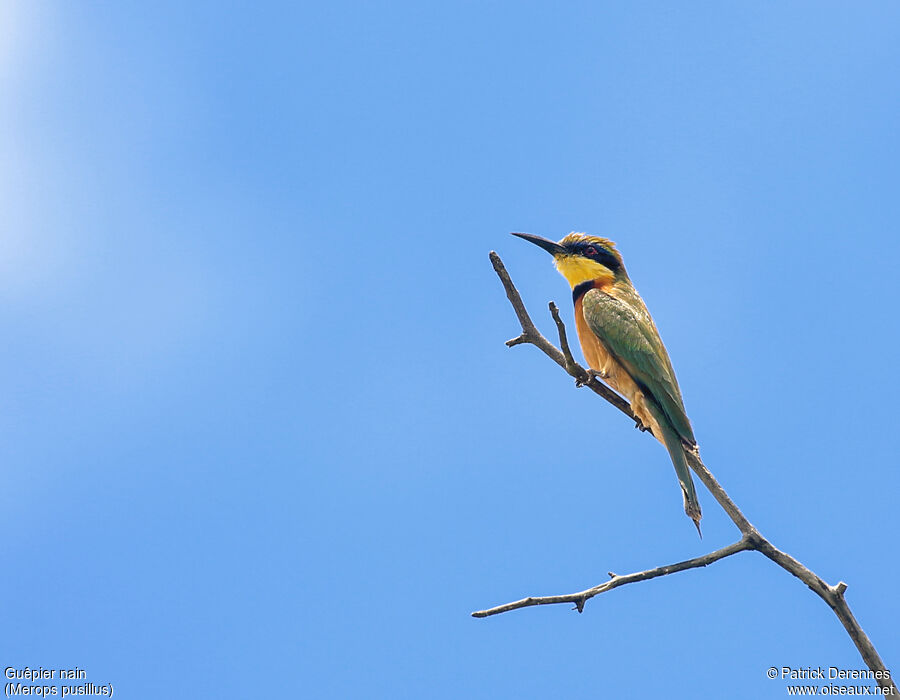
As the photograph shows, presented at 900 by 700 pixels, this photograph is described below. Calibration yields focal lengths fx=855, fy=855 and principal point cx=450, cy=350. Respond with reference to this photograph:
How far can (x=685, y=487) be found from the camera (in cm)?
448

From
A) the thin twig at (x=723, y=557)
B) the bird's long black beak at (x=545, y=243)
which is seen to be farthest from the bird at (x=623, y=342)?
the thin twig at (x=723, y=557)

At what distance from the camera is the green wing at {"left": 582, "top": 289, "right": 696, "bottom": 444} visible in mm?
5039

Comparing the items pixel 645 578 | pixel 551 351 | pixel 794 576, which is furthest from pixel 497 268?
pixel 794 576

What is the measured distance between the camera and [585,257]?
632 cm

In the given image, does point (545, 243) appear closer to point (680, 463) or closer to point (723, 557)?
point (680, 463)

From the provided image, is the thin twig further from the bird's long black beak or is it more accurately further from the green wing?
the bird's long black beak

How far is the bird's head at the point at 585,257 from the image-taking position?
6277 mm

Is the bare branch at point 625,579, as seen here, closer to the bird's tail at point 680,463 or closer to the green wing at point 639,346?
the bird's tail at point 680,463

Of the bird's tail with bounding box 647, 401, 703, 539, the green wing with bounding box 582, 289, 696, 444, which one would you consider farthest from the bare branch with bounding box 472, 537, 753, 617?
the green wing with bounding box 582, 289, 696, 444

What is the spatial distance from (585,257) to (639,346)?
1.15 meters

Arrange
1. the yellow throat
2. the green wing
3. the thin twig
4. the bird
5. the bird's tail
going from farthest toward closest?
1. the yellow throat
2. the green wing
3. the bird
4. the bird's tail
5. the thin twig

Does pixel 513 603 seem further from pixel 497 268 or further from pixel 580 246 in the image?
pixel 580 246

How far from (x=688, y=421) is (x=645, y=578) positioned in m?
1.96

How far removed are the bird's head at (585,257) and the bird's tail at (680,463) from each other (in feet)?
4.61
